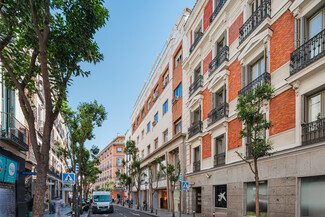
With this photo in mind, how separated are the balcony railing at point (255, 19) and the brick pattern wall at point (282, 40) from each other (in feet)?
3.11

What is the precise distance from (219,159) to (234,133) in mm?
2955

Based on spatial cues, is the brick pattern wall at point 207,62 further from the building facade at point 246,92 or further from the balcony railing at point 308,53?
the balcony railing at point 308,53

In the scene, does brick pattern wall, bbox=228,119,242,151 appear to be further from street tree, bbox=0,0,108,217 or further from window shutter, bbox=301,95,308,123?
street tree, bbox=0,0,108,217

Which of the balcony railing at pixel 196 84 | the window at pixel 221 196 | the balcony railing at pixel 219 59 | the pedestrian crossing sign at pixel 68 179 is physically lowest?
the window at pixel 221 196

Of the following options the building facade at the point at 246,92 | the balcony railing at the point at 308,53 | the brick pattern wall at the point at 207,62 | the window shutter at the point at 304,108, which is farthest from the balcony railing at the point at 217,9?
the window shutter at the point at 304,108

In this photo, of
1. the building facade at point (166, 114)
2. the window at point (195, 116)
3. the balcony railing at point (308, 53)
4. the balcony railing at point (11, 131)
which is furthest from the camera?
the building facade at point (166, 114)

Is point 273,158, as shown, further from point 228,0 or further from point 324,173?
point 228,0

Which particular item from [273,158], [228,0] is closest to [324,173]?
[273,158]

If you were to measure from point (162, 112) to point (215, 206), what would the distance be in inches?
698

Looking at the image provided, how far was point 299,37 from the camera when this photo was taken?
10789 millimetres

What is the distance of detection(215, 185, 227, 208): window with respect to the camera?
16.8 metres

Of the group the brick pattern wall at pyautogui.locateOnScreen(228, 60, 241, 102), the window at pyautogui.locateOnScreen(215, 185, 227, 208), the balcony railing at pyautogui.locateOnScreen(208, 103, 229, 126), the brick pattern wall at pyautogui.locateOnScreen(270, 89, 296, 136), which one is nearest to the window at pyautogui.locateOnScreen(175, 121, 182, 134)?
the balcony railing at pyautogui.locateOnScreen(208, 103, 229, 126)

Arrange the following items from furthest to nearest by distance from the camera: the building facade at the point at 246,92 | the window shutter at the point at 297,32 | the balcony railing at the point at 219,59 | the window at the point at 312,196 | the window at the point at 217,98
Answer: the window at the point at 217,98, the balcony railing at the point at 219,59, the window shutter at the point at 297,32, the building facade at the point at 246,92, the window at the point at 312,196

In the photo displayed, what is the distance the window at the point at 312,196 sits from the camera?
30.1ft
